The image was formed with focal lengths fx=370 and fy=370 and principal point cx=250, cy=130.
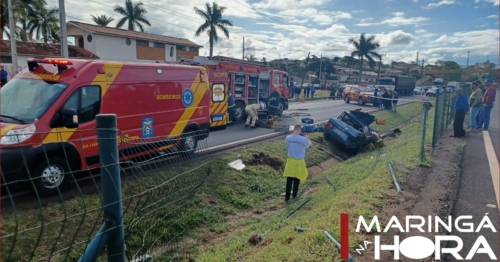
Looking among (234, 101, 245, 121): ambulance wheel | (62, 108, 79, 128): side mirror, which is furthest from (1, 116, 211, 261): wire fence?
(234, 101, 245, 121): ambulance wheel

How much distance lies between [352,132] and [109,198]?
38.6ft

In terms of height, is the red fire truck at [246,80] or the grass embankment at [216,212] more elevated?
the red fire truck at [246,80]

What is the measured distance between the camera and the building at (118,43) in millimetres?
39406

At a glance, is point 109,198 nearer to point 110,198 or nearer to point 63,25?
point 110,198

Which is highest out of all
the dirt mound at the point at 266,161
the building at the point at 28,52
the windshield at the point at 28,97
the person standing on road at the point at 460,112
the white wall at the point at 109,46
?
the white wall at the point at 109,46

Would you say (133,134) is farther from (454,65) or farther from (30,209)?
(454,65)

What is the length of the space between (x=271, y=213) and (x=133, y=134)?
3.38 metres

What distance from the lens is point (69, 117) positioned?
6449 millimetres

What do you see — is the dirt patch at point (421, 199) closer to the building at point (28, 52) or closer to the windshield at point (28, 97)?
the windshield at point (28, 97)

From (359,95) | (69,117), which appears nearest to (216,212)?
(69,117)

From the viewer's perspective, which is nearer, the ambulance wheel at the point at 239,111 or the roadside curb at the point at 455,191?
the roadside curb at the point at 455,191

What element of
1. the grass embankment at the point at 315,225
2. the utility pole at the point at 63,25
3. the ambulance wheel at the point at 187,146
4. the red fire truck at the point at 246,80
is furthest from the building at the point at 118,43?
the ambulance wheel at the point at 187,146

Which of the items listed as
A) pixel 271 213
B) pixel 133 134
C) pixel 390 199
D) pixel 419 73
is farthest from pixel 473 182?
pixel 419 73

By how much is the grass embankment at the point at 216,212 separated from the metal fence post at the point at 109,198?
0.10 metres
